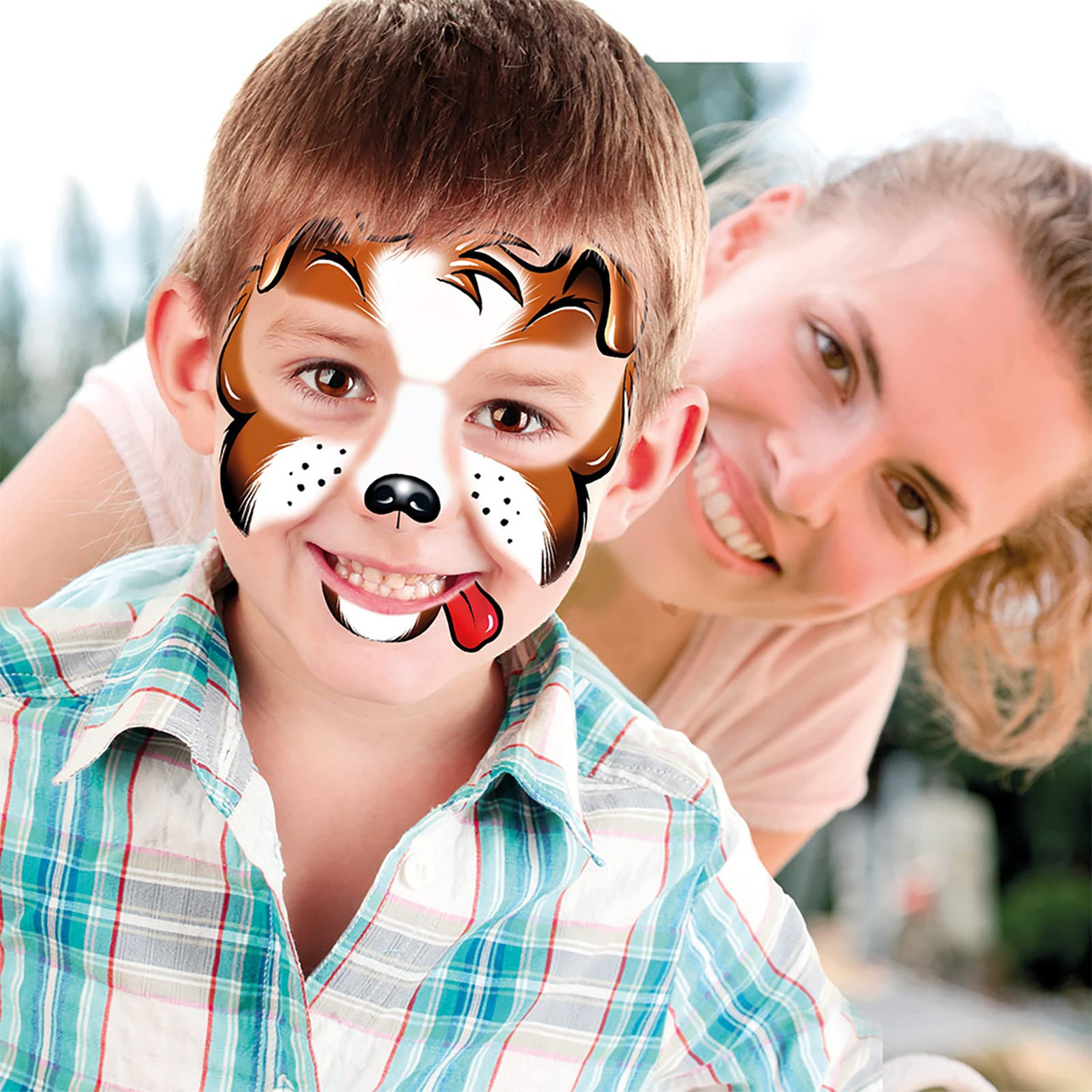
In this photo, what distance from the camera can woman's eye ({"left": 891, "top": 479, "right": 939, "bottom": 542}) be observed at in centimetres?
80

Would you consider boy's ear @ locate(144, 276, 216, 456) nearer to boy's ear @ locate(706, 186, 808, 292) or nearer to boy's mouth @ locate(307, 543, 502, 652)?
boy's mouth @ locate(307, 543, 502, 652)

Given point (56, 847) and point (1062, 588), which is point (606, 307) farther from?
point (1062, 588)

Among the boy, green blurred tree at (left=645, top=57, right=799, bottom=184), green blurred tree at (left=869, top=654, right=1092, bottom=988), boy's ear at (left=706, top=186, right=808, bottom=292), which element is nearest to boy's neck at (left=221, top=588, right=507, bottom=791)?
the boy

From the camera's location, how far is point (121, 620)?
61 cm

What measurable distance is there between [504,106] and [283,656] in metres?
0.28

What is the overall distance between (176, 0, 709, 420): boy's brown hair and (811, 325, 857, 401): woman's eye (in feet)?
0.75

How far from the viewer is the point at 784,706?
0.95 m

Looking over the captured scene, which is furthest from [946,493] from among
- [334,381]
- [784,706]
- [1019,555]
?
[334,381]

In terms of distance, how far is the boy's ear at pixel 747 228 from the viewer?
83cm

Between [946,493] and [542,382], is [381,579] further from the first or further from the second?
[946,493]

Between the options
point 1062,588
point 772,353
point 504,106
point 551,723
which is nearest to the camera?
point 504,106

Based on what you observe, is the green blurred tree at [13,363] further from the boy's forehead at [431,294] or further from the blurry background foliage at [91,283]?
the boy's forehead at [431,294]

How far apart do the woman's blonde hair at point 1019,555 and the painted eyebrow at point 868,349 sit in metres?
0.09

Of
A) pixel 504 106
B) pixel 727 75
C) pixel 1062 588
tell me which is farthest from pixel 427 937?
pixel 727 75
